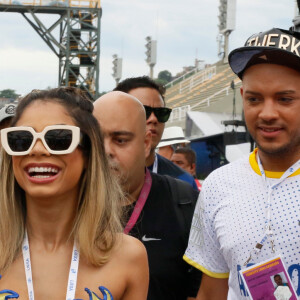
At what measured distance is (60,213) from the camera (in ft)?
8.07

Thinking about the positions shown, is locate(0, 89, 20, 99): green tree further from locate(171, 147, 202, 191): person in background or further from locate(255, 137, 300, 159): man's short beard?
locate(171, 147, 202, 191): person in background

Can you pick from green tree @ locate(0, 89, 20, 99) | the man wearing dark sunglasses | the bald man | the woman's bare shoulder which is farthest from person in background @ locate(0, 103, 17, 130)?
the man wearing dark sunglasses

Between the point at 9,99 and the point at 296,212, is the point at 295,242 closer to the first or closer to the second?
the point at 296,212

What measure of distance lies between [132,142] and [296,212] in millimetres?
932

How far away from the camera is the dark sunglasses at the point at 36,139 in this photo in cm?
234

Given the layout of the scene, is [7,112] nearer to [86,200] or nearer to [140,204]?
[140,204]

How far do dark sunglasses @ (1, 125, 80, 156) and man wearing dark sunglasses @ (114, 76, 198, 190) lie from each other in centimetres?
236

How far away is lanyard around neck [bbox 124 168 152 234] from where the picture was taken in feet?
10.4

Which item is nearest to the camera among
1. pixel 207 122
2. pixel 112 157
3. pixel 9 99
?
pixel 112 157

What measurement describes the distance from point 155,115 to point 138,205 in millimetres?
1655

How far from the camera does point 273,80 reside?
9.07 ft

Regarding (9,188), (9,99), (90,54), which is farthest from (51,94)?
(90,54)

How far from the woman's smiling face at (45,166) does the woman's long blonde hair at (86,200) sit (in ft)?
0.17

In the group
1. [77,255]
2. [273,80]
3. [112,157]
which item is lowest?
[77,255]
